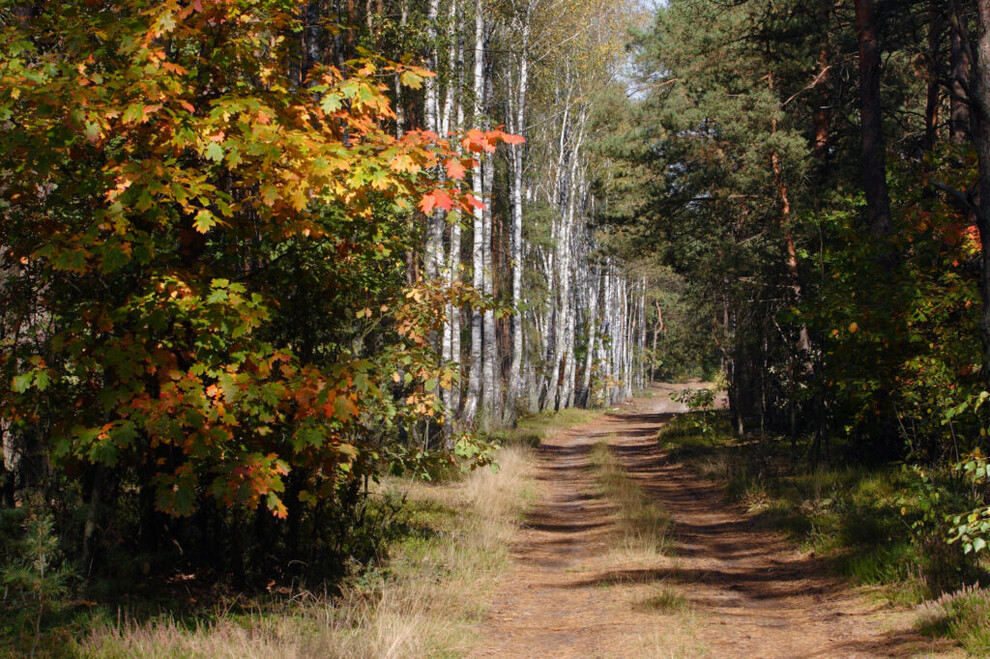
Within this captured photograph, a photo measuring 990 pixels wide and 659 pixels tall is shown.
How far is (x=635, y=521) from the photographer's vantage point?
1076cm

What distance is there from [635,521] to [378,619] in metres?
5.57

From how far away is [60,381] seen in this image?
5.32 metres

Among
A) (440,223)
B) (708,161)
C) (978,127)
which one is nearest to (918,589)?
(978,127)

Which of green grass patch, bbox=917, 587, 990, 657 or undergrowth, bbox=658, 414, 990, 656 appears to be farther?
undergrowth, bbox=658, 414, 990, 656

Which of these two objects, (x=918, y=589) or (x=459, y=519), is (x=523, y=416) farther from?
(x=918, y=589)

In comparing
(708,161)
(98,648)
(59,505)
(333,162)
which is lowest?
(98,648)

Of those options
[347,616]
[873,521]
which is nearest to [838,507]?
[873,521]

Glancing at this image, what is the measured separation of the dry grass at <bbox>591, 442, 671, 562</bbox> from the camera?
9219mm

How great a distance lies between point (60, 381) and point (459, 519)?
660 cm

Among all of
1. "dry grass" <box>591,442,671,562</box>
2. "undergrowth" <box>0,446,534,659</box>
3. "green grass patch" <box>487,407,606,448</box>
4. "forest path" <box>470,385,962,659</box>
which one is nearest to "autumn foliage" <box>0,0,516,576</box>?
"undergrowth" <box>0,446,534,659</box>

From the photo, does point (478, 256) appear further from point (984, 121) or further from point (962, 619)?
point (962, 619)

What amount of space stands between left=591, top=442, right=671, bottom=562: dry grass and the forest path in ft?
0.51

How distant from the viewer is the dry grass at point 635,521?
30.2 feet

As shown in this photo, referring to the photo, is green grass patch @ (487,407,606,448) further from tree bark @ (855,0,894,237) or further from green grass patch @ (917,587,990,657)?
green grass patch @ (917,587,990,657)
